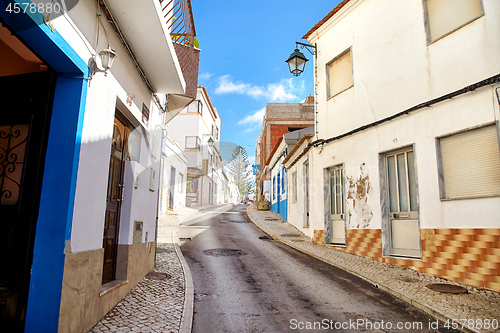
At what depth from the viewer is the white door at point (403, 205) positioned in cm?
720

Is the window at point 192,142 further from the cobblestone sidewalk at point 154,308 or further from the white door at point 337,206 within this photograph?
the cobblestone sidewalk at point 154,308

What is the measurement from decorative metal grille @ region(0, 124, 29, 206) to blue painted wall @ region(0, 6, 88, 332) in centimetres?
49

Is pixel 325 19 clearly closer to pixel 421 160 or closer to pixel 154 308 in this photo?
pixel 421 160

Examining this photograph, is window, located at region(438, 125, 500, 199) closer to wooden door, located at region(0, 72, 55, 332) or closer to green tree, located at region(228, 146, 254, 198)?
wooden door, located at region(0, 72, 55, 332)

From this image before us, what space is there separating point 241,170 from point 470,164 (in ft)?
160

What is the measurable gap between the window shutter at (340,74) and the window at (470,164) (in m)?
3.83

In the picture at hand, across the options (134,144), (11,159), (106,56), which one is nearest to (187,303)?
(11,159)

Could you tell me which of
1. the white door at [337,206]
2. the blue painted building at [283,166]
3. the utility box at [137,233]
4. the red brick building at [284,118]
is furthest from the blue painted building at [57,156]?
the red brick building at [284,118]

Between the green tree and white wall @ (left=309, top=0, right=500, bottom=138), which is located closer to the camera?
white wall @ (left=309, top=0, right=500, bottom=138)

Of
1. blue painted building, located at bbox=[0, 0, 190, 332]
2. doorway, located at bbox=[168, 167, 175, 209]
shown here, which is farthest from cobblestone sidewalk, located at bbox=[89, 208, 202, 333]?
doorway, located at bbox=[168, 167, 175, 209]

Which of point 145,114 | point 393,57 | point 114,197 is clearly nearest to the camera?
point 114,197

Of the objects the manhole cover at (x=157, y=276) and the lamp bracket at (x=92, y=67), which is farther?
the manhole cover at (x=157, y=276)

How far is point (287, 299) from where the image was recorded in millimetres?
5051

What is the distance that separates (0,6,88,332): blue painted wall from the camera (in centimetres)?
319
